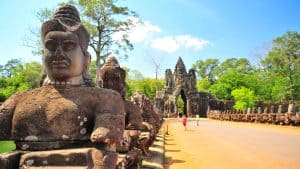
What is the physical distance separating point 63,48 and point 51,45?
0.11 meters

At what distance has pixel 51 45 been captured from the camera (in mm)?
3025

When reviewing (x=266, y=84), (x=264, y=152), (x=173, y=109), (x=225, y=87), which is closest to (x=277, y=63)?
(x=266, y=84)

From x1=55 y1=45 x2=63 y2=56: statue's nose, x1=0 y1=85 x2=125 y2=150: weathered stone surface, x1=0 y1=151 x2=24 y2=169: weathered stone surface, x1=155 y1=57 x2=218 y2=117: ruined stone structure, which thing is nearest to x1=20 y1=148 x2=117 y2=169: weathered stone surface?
x1=0 y1=151 x2=24 y2=169: weathered stone surface

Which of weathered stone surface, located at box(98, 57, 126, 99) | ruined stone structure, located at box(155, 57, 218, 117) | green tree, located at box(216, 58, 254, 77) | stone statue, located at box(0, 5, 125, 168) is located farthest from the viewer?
green tree, located at box(216, 58, 254, 77)

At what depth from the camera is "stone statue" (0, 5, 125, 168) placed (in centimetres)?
281

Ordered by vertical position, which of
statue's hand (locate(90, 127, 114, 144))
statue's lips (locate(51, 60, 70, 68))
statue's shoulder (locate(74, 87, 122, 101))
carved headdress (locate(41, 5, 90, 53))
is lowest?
statue's hand (locate(90, 127, 114, 144))

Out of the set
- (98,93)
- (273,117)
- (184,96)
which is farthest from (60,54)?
(184,96)

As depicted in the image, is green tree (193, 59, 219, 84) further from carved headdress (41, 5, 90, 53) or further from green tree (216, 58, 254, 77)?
carved headdress (41, 5, 90, 53)

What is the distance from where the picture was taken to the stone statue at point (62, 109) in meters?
2.81

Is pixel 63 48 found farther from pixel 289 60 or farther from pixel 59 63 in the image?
pixel 289 60

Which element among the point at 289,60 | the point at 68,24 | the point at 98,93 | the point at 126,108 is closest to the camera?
the point at 98,93

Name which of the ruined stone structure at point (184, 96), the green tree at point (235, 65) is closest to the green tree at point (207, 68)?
the green tree at point (235, 65)

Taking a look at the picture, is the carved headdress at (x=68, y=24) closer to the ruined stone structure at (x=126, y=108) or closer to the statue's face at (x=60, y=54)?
the statue's face at (x=60, y=54)

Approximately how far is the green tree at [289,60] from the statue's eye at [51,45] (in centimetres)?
4813
